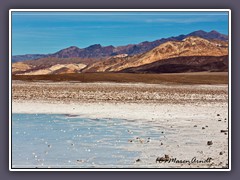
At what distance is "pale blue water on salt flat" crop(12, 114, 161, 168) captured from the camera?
1068 cm

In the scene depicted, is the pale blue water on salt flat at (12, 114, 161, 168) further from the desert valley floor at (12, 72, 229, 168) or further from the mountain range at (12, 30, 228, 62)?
the mountain range at (12, 30, 228, 62)

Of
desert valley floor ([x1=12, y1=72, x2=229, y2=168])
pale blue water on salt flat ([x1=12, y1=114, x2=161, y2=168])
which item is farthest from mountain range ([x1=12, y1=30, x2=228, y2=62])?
pale blue water on salt flat ([x1=12, y1=114, x2=161, y2=168])

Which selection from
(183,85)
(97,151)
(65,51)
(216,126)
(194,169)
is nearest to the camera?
(194,169)

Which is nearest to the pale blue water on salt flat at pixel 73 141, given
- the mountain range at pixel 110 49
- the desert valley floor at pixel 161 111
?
the desert valley floor at pixel 161 111

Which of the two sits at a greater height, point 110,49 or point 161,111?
point 110,49

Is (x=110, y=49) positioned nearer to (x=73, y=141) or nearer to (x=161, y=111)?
(x=73, y=141)

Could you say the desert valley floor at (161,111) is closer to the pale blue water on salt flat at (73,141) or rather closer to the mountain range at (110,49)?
the pale blue water on salt flat at (73,141)

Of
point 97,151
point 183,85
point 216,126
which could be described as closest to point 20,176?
point 97,151

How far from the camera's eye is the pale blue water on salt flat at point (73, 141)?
10.7 metres

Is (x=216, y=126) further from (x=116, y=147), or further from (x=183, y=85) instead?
(x=183, y=85)

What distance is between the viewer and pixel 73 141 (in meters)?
12.0

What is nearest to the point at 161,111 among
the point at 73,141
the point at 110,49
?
the point at 110,49
